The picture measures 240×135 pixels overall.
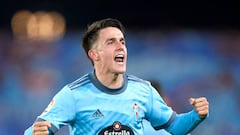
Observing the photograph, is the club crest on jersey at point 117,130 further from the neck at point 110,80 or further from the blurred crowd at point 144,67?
the blurred crowd at point 144,67

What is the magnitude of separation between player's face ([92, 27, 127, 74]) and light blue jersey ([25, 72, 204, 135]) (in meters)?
0.10

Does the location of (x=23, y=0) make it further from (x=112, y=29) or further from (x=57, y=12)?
(x=112, y=29)

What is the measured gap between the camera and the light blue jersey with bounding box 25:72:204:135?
161 inches

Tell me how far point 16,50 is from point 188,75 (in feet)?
5.66

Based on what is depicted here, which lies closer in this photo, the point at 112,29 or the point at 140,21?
the point at 112,29

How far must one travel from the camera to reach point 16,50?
295 inches

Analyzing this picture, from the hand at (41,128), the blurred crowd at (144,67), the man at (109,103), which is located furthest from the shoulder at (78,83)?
the blurred crowd at (144,67)

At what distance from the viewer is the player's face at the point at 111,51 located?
167 inches

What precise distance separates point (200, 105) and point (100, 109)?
1.80 feet

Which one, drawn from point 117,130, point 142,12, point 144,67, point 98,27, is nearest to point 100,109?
point 117,130

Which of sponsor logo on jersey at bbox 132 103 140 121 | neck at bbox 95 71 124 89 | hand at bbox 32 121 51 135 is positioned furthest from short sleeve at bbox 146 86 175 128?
hand at bbox 32 121 51 135

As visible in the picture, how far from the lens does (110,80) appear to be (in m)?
4.28

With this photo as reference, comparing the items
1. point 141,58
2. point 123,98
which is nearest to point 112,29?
point 123,98

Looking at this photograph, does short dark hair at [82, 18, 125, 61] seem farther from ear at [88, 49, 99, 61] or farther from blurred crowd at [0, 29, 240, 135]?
blurred crowd at [0, 29, 240, 135]
